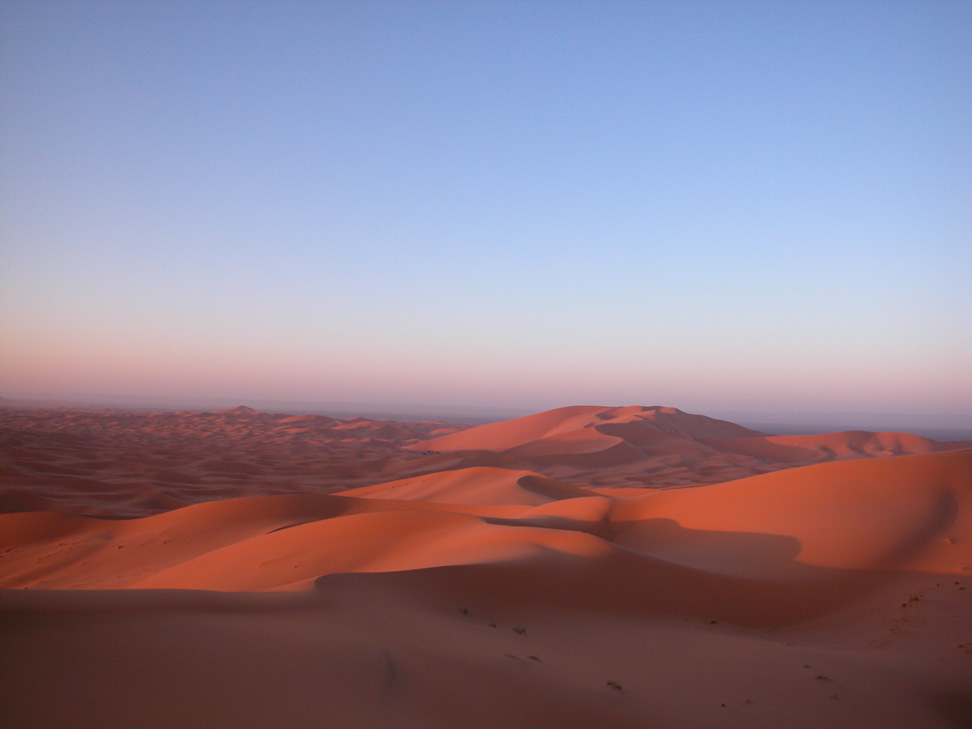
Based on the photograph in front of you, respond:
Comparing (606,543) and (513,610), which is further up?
(606,543)

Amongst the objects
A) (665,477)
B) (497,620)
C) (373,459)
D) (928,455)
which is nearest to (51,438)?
(373,459)

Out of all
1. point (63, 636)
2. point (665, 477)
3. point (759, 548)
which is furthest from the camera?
point (665, 477)

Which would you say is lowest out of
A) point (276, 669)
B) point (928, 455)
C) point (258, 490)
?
point (258, 490)

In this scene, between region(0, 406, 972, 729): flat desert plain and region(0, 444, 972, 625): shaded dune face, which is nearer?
region(0, 406, 972, 729): flat desert plain

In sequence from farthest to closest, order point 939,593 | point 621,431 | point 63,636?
point 621,431 → point 939,593 → point 63,636

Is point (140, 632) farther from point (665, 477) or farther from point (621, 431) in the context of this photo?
point (621, 431)

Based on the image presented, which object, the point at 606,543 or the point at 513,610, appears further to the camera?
the point at 606,543

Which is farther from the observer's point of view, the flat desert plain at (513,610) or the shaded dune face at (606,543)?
the shaded dune face at (606,543)

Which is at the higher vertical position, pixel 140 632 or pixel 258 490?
pixel 140 632
